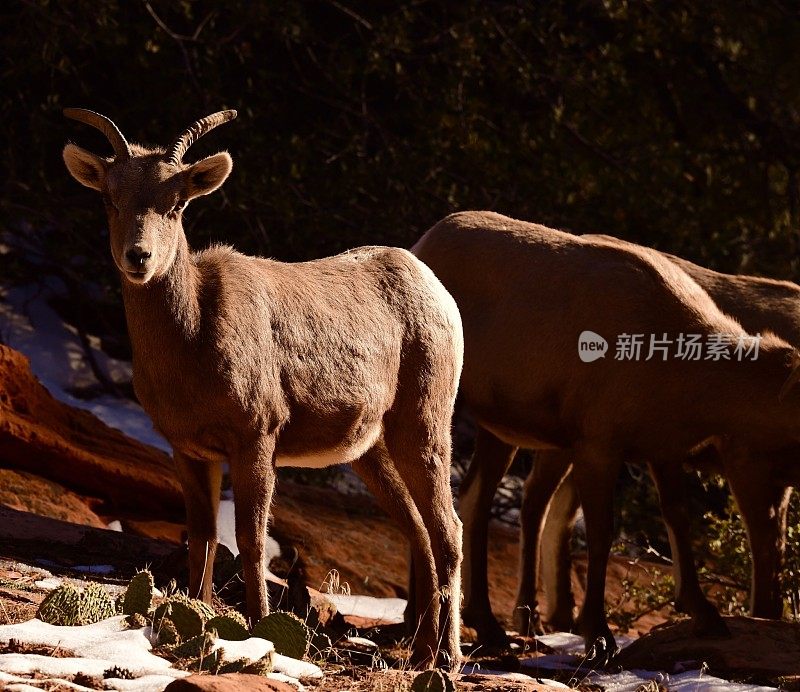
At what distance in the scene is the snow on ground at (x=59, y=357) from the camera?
11.8 meters

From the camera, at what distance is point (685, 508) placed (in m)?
8.46

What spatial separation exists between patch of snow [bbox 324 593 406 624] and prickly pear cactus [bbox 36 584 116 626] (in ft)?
10.2

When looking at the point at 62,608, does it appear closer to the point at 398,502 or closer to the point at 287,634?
the point at 287,634

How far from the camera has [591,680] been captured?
733 centimetres

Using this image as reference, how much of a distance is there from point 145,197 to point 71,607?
183 cm

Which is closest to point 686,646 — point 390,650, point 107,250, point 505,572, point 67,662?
point 390,650

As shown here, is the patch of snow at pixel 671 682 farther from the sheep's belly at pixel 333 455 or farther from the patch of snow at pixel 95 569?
the patch of snow at pixel 95 569

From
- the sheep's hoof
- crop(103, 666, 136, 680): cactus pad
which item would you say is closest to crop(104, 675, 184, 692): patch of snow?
crop(103, 666, 136, 680): cactus pad

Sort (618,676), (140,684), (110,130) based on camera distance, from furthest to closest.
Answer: (618,676), (110,130), (140,684)

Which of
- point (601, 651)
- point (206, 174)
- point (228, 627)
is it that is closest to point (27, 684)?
point (228, 627)

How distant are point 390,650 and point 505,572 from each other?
3.00 metres

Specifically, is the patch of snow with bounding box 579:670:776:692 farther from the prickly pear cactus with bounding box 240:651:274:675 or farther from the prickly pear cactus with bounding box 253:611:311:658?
the prickly pear cactus with bounding box 240:651:274:675

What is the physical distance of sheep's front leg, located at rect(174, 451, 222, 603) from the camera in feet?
20.9

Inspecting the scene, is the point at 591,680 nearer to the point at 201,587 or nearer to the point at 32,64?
the point at 201,587
